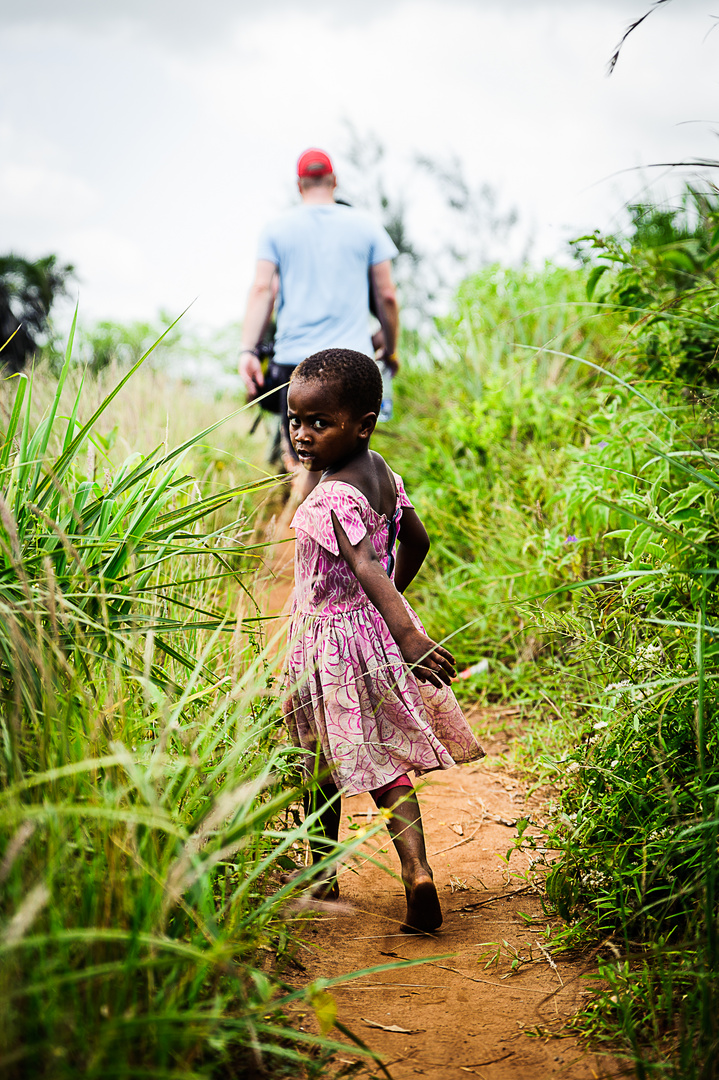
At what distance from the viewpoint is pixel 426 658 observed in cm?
186

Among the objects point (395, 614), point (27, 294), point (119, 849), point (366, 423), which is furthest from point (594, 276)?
point (27, 294)

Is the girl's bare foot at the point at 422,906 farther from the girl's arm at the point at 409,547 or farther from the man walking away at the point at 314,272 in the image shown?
the man walking away at the point at 314,272

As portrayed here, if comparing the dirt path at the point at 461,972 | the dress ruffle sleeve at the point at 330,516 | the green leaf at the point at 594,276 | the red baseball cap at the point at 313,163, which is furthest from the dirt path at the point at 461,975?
the red baseball cap at the point at 313,163

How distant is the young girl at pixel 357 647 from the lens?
190 centimetres

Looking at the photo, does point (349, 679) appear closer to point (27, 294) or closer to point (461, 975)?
point (461, 975)

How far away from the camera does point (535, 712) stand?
112 inches

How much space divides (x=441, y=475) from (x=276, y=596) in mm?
1208

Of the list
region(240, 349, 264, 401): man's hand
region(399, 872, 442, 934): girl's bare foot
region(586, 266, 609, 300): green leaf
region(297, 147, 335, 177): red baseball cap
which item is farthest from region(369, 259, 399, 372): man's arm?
region(399, 872, 442, 934): girl's bare foot

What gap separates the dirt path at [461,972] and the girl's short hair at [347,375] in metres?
0.97

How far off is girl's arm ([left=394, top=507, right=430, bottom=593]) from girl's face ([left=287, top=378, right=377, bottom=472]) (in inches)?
12.4

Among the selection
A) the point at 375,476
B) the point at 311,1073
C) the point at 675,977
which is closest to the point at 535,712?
the point at 375,476

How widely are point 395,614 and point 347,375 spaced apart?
0.63 meters

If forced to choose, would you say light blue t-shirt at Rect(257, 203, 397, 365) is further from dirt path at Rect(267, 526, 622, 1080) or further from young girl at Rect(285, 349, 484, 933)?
dirt path at Rect(267, 526, 622, 1080)

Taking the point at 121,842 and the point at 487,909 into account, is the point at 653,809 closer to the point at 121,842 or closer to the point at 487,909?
the point at 487,909
